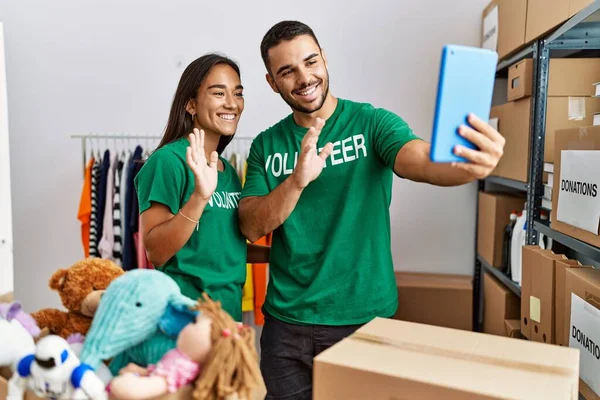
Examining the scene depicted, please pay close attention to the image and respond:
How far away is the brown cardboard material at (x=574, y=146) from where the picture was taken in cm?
134

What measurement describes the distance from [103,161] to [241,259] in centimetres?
151

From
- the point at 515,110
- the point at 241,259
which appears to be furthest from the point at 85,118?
the point at 515,110

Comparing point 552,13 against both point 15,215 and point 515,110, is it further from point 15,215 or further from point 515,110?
point 15,215

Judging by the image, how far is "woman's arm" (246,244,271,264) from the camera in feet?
5.41

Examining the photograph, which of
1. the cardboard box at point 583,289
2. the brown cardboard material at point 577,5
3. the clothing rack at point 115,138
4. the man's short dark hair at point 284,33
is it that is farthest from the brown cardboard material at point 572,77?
the clothing rack at point 115,138

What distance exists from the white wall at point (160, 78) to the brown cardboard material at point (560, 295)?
4.04 feet

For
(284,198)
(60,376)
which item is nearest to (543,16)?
(284,198)

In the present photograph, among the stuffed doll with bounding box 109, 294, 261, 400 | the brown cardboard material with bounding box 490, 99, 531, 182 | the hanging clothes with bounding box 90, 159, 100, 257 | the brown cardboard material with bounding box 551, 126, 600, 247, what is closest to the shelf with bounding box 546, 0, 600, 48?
the brown cardboard material with bounding box 490, 99, 531, 182

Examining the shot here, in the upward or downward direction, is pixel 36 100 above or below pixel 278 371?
above

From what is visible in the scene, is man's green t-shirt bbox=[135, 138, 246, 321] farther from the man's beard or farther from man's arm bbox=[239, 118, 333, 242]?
the man's beard

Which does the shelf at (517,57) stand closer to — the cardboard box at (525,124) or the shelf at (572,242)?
the cardboard box at (525,124)

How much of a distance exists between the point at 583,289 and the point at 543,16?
95cm

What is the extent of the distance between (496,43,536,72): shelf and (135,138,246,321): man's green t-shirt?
1.29m

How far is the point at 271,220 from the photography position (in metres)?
1.37
